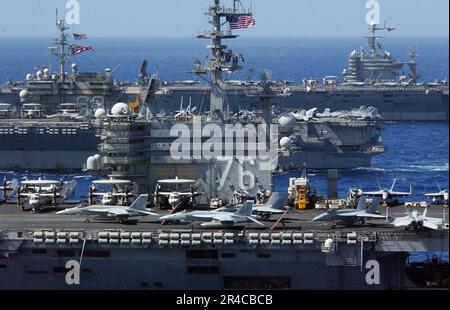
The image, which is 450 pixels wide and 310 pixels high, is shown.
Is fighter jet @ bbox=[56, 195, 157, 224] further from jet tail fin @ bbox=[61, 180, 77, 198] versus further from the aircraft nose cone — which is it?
jet tail fin @ bbox=[61, 180, 77, 198]

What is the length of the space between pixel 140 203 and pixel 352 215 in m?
7.10

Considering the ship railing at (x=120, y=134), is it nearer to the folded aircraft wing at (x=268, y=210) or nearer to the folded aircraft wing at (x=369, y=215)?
the folded aircraft wing at (x=268, y=210)

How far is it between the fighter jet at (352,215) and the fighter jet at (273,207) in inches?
66.6

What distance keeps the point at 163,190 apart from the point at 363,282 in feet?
35.4

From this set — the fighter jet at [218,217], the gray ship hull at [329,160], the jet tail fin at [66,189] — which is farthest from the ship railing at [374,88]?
the fighter jet at [218,217]

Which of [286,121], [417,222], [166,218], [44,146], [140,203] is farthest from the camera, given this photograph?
[44,146]

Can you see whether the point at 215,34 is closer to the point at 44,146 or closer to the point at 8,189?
the point at 8,189

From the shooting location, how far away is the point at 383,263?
40.9m

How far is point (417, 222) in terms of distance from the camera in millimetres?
40625

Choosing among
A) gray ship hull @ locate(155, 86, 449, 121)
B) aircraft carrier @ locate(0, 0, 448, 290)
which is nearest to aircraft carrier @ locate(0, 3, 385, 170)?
gray ship hull @ locate(155, 86, 449, 121)

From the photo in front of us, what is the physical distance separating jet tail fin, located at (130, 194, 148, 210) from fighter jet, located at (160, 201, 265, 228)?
139 cm

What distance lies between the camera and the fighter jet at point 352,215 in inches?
1709

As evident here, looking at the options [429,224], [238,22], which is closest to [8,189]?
[238,22]

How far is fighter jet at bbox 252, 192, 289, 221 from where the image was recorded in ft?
148
